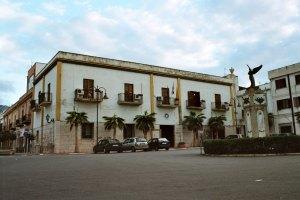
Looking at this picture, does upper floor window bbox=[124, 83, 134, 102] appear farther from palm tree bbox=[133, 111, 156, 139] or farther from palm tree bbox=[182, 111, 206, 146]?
palm tree bbox=[182, 111, 206, 146]

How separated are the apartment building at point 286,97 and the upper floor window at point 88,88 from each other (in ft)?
79.1

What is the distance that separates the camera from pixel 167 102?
42469 mm

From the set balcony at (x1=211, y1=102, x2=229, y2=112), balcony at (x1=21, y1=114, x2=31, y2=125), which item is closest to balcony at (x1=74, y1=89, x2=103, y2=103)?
balcony at (x1=21, y1=114, x2=31, y2=125)

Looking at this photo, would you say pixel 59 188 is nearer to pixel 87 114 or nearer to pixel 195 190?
pixel 195 190

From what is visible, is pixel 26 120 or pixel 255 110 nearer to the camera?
pixel 255 110

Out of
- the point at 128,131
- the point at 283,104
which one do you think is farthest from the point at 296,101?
the point at 128,131

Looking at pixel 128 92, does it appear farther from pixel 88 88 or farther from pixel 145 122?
pixel 88 88

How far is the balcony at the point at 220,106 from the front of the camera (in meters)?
47.2

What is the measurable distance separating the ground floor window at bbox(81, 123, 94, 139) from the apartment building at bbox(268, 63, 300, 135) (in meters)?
24.0

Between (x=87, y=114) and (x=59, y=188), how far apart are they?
28.9 m

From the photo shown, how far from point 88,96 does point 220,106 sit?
19562 millimetres

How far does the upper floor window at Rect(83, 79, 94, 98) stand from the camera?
1436 inches

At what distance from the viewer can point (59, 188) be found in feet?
26.0

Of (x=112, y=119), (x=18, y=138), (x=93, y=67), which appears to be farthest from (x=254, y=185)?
(x=18, y=138)
